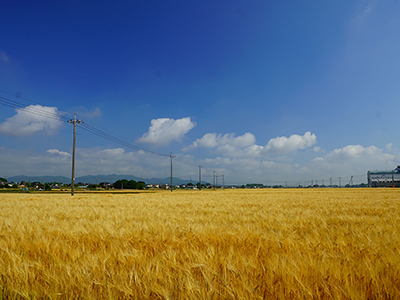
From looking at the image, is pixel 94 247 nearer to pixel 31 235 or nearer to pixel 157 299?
pixel 31 235

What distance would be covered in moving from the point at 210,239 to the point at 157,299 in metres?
1.84

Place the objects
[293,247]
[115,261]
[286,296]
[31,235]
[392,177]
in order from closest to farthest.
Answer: [286,296] → [115,261] → [293,247] → [31,235] → [392,177]

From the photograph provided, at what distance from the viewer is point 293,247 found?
9.07 feet

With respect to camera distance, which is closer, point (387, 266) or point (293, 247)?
point (387, 266)

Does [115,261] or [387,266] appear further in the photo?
[115,261]

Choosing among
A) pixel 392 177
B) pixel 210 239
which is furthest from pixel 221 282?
pixel 392 177

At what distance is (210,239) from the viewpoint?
127 inches

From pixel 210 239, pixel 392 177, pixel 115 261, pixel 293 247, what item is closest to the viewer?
pixel 115 261

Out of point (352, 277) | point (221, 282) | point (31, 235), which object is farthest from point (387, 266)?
point (31, 235)

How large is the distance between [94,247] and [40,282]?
1.11 metres

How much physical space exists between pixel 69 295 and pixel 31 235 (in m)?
2.67

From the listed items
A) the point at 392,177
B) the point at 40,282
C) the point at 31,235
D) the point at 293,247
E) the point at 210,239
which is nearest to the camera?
the point at 40,282

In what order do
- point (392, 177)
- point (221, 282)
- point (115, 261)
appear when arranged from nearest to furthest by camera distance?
point (221, 282) → point (115, 261) → point (392, 177)

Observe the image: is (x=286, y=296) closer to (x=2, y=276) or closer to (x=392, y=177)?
(x=2, y=276)
